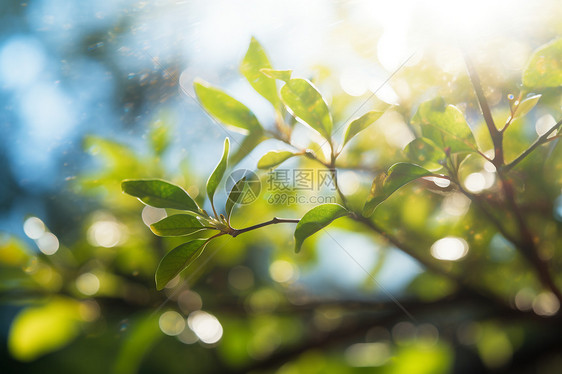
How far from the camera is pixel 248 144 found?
1.12 feet

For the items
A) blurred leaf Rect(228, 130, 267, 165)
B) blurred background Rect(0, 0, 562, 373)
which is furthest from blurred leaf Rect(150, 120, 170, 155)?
blurred leaf Rect(228, 130, 267, 165)

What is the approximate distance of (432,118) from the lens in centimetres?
29

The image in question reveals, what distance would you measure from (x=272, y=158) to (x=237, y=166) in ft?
0.28

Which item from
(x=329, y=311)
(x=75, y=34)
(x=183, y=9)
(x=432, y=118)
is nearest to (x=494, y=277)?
(x=329, y=311)

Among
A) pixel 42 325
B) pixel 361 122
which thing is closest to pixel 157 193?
pixel 361 122

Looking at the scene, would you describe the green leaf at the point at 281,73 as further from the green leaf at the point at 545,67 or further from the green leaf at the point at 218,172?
the green leaf at the point at 545,67

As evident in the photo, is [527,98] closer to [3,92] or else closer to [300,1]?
[300,1]

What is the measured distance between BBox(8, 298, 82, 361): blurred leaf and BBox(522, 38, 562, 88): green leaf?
773mm

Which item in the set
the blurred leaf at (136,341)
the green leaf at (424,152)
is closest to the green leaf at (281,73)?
the green leaf at (424,152)

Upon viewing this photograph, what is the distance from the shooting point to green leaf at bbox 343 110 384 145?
29 centimetres

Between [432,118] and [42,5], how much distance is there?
0.63 meters

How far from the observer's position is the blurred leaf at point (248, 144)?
0.33 metres

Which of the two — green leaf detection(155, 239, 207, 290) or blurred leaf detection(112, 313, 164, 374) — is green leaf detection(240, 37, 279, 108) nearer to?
green leaf detection(155, 239, 207, 290)

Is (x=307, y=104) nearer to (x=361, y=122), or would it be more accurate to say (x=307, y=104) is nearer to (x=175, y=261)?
(x=361, y=122)
